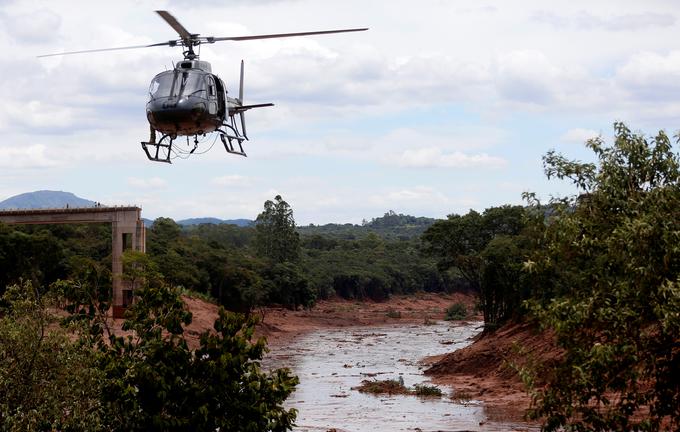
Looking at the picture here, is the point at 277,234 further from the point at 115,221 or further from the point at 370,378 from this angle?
the point at 370,378

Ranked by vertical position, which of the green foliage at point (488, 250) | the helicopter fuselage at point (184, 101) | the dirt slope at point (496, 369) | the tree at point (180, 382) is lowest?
the dirt slope at point (496, 369)

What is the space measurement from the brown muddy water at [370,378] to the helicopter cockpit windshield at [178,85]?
39.4ft

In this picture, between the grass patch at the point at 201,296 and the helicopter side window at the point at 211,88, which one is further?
the grass patch at the point at 201,296

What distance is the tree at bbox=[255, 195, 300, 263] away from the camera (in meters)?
103

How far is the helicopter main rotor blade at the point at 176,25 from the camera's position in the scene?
79.7ft

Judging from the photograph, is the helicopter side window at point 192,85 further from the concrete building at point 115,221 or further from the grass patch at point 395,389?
the concrete building at point 115,221

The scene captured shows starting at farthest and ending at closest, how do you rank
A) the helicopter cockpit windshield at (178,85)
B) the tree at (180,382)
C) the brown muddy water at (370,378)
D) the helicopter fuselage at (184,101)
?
the brown muddy water at (370,378)
the helicopter cockpit windshield at (178,85)
the helicopter fuselage at (184,101)
the tree at (180,382)

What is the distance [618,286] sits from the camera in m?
14.9

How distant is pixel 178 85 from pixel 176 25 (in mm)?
1621

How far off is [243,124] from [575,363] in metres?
17.3

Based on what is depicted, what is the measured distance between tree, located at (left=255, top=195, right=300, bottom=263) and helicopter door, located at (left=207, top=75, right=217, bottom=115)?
245ft

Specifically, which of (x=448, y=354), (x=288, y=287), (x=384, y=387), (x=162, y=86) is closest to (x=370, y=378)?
(x=384, y=387)

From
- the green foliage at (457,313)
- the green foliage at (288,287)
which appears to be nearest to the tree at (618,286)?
the green foliage at (288,287)

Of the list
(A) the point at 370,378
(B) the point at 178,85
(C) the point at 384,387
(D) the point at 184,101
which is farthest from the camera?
(A) the point at 370,378
